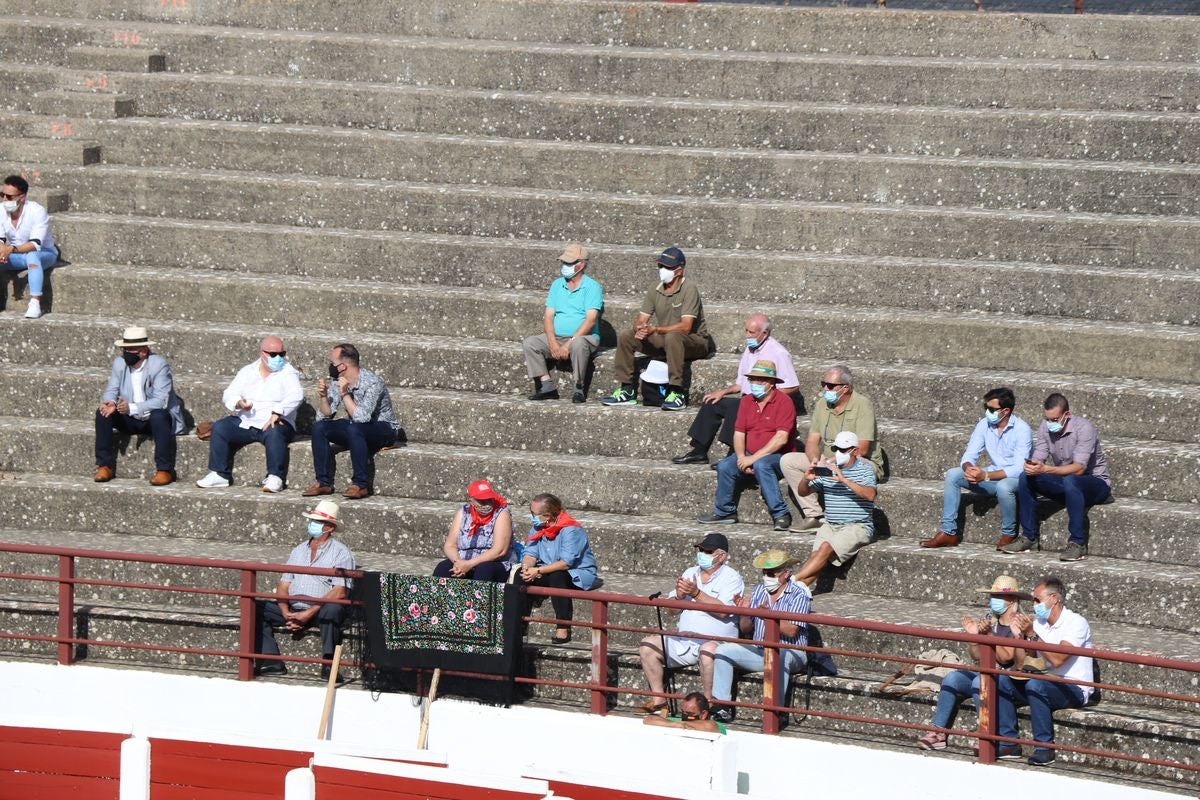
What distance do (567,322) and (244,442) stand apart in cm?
279

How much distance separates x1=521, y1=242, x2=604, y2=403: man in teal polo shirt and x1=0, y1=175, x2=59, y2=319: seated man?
4680mm

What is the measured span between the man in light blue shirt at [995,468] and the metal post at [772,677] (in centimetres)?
198

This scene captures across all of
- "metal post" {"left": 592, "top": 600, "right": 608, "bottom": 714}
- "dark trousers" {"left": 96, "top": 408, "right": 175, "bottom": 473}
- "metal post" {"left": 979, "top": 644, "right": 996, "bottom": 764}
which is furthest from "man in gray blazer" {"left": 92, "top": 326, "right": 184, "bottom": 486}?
"metal post" {"left": 979, "top": 644, "right": 996, "bottom": 764}

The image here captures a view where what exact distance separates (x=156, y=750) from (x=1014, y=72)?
10328 mm

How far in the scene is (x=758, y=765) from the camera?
11992 mm

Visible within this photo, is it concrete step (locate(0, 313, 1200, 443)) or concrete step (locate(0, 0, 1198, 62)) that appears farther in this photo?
concrete step (locate(0, 0, 1198, 62))

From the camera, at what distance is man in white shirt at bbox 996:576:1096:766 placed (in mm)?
11469

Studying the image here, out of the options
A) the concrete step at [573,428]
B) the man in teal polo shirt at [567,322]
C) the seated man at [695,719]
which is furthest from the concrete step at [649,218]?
the seated man at [695,719]

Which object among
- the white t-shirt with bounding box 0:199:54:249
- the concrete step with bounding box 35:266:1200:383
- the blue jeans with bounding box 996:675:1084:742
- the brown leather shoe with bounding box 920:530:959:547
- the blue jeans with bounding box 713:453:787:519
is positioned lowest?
the blue jeans with bounding box 996:675:1084:742

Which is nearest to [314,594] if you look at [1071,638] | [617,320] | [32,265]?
[617,320]

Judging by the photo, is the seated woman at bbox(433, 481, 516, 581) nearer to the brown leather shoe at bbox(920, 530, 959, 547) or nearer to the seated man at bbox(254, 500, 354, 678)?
the seated man at bbox(254, 500, 354, 678)

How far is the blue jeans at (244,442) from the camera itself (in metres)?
14.7

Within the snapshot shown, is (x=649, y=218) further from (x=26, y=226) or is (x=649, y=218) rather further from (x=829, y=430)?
(x=26, y=226)

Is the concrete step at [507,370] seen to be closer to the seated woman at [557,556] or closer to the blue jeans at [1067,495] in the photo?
the blue jeans at [1067,495]
